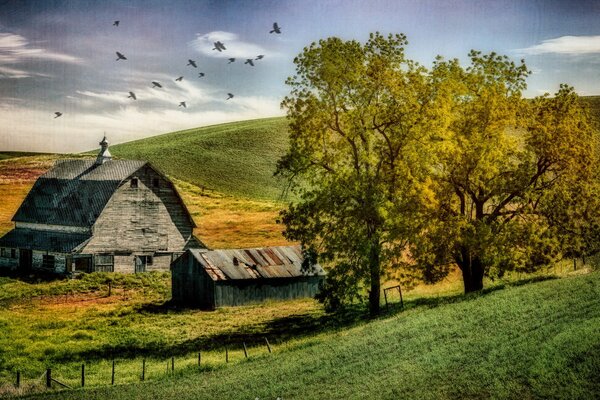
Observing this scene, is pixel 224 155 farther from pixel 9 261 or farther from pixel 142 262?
pixel 9 261

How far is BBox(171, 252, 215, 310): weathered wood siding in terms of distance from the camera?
134ft

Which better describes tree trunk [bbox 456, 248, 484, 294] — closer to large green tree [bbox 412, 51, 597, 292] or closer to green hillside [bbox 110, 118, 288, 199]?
large green tree [bbox 412, 51, 597, 292]

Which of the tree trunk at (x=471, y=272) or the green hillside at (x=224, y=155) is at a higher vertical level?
the green hillside at (x=224, y=155)

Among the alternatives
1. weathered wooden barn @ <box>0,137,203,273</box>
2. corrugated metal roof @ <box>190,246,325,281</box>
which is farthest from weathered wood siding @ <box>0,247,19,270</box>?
corrugated metal roof @ <box>190,246,325,281</box>

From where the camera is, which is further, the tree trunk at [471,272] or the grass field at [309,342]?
the tree trunk at [471,272]

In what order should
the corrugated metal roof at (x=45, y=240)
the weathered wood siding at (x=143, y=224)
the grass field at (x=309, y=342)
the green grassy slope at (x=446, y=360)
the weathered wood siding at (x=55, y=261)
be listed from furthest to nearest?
the weathered wood siding at (x=143, y=224), the corrugated metal roof at (x=45, y=240), the weathered wood siding at (x=55, y=261), the grass field at (x=309, y=342), the green grassy slope at (x=446, y=360)

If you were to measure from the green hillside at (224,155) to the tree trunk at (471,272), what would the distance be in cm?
4768

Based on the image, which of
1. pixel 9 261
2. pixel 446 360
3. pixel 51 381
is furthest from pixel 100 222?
pixel 446 360

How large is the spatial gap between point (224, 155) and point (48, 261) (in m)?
52.3

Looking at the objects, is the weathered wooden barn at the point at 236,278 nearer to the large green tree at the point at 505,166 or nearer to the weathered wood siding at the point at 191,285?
the weathered wood siding at the point at 191,285

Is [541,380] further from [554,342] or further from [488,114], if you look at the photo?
[488,114]

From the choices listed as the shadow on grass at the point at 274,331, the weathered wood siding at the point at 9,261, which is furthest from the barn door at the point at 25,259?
the shadow on grass at the point at 274,331

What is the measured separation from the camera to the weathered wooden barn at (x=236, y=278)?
41.1m

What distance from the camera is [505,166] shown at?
108ft
